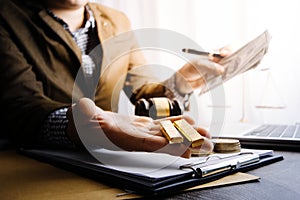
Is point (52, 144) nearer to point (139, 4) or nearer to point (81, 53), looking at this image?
point (81, 53)

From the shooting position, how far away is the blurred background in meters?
1.01

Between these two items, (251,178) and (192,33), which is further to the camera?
(192,33)

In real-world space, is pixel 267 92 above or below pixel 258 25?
below

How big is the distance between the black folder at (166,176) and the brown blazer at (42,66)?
0.22m

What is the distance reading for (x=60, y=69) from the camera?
95cm

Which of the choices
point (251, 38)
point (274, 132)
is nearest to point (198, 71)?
point (274, 132)

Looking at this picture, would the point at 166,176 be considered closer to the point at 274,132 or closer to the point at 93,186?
the point at 93,186

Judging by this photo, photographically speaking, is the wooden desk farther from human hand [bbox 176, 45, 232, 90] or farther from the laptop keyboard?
human hand [bbox 176, 45, 232, 90]

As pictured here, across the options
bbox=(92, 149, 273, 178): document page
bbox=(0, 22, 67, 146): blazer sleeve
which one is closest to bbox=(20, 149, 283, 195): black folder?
bbox=(92, 149, 273, 178): document page

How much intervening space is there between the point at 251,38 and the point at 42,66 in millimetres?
608

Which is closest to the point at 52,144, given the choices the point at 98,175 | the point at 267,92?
the point at 98,175

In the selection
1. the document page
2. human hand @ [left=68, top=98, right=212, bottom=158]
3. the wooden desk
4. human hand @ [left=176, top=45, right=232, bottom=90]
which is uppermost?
human hand @ [left=176, top=45, right=232, bottom=90]

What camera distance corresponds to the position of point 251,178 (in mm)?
452

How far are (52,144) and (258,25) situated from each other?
0.70 meters
